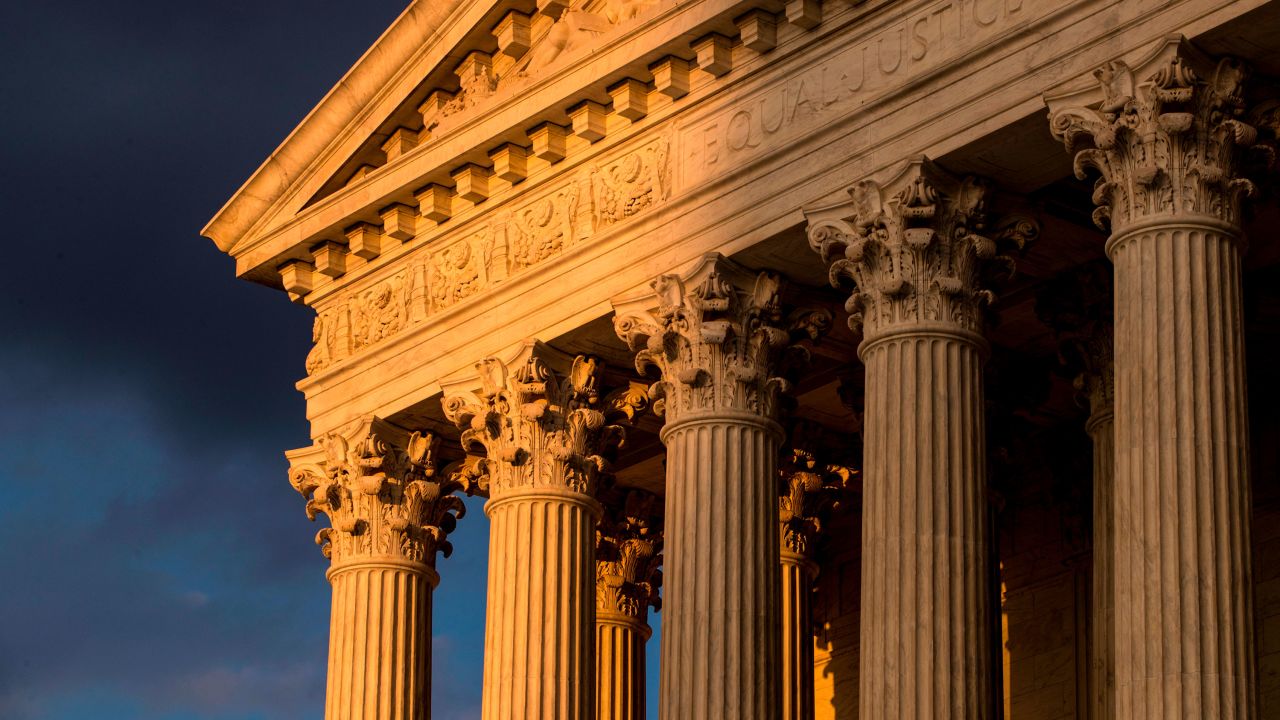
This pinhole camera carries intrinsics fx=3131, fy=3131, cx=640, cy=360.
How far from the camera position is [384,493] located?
5278 centimetres

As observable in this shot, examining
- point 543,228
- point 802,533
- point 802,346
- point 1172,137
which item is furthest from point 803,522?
point 1172,137

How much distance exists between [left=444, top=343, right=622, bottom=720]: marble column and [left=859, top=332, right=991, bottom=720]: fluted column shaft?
25.1 feet

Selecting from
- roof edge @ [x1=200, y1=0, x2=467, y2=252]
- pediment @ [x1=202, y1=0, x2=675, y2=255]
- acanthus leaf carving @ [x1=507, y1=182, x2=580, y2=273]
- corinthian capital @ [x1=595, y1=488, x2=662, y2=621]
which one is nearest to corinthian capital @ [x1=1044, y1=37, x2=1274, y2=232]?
pediment @ [x1=202, y1=0, x2=675, y2=255]

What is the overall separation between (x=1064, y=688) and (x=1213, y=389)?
14515 millimetres

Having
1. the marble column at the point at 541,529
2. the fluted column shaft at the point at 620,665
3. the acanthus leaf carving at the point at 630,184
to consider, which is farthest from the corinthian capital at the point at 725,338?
the fluted column shaft at the point at 620,665

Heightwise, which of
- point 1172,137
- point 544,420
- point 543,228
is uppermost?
point 543,228

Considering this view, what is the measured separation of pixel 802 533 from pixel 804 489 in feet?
2.58

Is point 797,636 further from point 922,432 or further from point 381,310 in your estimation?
point 922,432

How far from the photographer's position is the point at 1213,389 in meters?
38.3

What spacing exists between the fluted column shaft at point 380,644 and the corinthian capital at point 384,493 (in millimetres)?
330

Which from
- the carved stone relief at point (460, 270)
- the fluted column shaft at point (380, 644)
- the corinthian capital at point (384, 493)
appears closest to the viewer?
the carved stone relief at point (460, 270)

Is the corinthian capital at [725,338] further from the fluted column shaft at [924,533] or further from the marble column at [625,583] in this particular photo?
the marble column at [625,583]

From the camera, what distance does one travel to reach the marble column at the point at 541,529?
48625 millimetres

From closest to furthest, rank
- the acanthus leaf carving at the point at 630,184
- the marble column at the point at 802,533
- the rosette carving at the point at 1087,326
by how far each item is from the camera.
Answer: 1. the rosette carving at the point at 1087,326
2. the acanthus leaf carving at the point at 630,184
3. the marble column at the point at 802,533
